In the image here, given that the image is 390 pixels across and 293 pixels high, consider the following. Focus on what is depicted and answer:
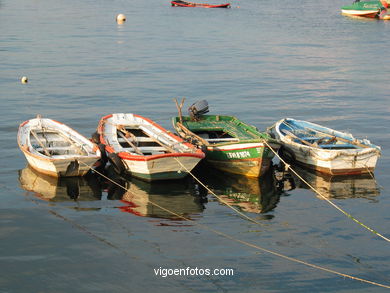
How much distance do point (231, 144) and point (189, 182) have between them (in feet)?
6.80

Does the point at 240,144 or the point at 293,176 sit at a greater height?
the point at 240,144

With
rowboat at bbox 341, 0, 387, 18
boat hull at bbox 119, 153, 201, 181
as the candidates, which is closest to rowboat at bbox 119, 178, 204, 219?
boat hull at bbox 119, 153, 201, 181

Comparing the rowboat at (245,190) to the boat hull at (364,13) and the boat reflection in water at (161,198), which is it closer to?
the boat reflection in water at (161,198)

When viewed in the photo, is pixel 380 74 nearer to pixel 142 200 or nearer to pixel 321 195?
pixel 321 195

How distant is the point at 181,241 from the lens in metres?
17.9

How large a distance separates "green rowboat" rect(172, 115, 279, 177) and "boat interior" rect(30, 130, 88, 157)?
4.20 m

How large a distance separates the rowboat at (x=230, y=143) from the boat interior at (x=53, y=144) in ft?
13.8

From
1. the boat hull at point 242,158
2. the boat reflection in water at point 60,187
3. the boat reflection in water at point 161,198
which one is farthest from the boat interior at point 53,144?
the boat hull at point 242,158

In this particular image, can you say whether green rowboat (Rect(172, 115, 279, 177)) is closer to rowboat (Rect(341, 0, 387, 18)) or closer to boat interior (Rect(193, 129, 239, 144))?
boat interior (Rect(193, 129, 239, 144))

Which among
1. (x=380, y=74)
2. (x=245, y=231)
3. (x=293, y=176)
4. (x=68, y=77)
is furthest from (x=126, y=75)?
(x=245, y=231)

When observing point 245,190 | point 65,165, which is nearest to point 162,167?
point 245,190

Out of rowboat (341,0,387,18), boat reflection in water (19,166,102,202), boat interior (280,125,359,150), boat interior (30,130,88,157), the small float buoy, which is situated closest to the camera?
boat reflection in water (19,166,102,202)

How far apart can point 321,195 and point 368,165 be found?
2836mm

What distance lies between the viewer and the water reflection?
20938mm
